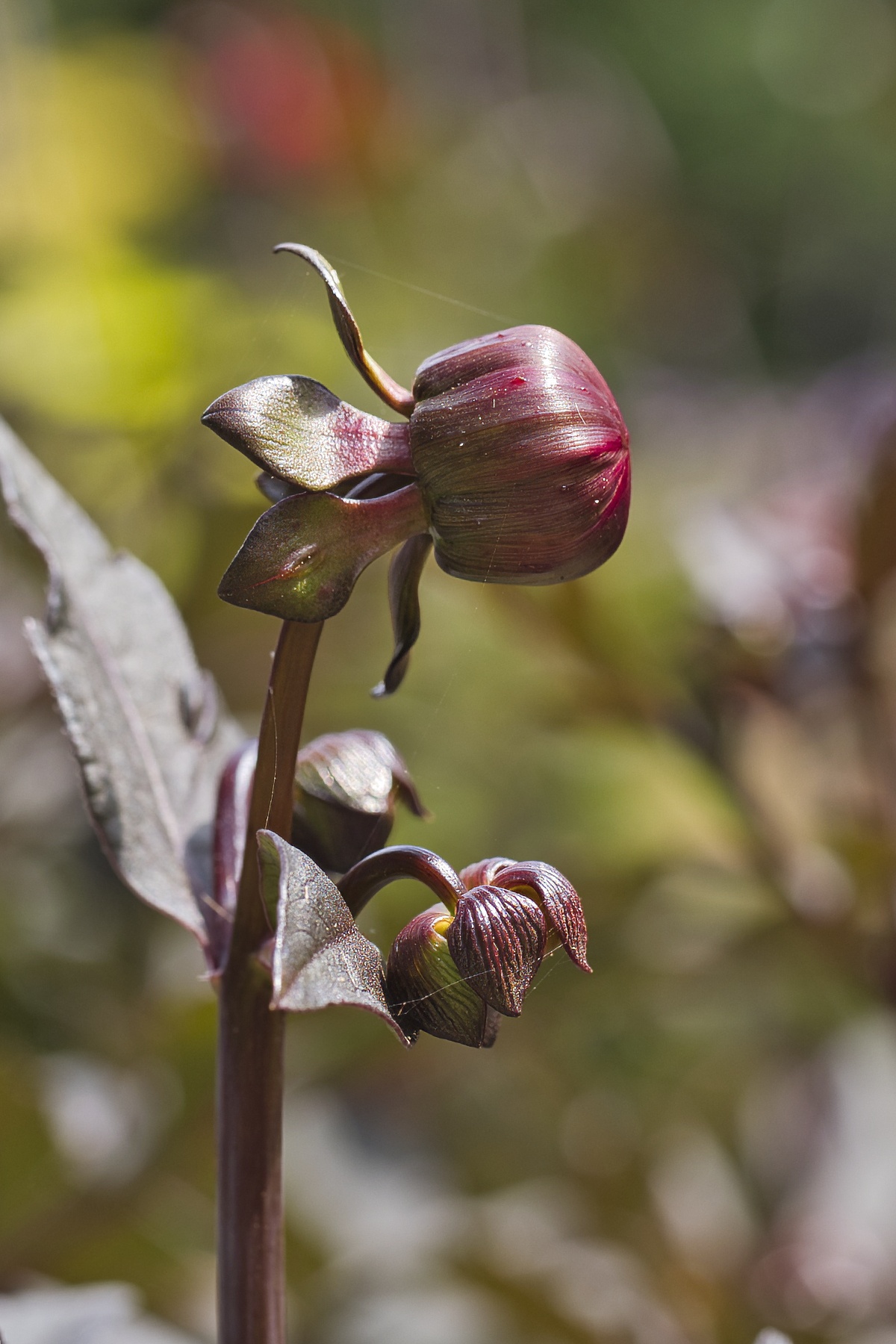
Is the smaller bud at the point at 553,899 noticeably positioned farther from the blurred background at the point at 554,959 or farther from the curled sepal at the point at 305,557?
the blurred background at the point at 554,959

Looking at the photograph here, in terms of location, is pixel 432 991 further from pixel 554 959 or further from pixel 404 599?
pixel 554 959

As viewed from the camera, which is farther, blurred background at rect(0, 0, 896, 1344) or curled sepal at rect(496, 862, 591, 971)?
blurred background at rect(0, 0, 896, 1344)

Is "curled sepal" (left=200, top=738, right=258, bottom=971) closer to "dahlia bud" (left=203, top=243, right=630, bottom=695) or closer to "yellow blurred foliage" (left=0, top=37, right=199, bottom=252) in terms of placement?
"dahlia bud" (left=203, top=243, right=630, bottom=695)

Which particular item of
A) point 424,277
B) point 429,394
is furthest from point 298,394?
point 424,277

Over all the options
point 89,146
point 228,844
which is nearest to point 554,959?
point 228,844

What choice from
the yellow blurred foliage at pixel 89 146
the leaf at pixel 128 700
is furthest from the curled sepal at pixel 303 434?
the yellow blurred foliage at pixel 89 146

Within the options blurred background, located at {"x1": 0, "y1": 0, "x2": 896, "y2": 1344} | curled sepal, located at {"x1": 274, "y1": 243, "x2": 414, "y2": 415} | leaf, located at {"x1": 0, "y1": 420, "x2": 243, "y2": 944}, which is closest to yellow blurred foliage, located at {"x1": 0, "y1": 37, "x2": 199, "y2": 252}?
blurred background, located at {"x1": 0, "y1": 0, "x2": 896, "y2": 1344}
